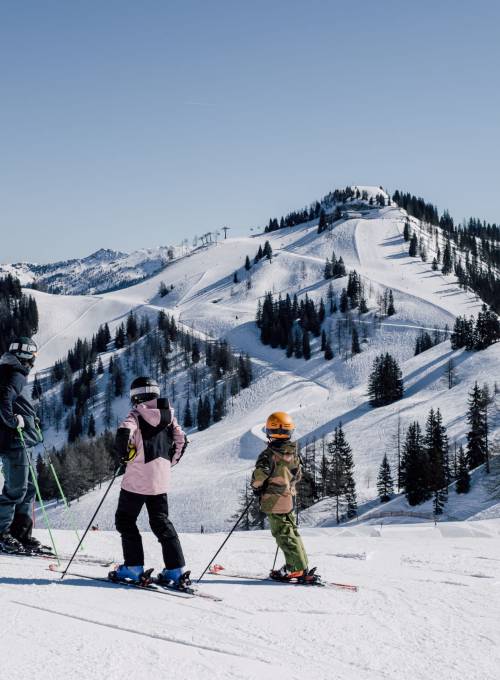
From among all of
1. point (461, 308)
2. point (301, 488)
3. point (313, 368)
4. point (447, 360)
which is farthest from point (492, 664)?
point (461, 308)

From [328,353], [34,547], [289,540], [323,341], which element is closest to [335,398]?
[328,353]

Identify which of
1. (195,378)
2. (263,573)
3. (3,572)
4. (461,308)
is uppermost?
(3,572)

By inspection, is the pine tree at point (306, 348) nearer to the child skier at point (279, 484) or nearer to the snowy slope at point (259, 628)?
the snowy slope at point (259, 628)

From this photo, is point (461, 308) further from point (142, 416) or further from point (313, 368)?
point (142, 416)

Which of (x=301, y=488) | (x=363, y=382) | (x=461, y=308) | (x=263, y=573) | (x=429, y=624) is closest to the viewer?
(x=429, y=624)

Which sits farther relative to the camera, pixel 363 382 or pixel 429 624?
pixel 363 382

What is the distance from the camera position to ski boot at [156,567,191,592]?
702 cm

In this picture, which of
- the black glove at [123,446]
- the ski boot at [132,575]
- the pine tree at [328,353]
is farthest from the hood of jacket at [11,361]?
the pine tree at [328,353]

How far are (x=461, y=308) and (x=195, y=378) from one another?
83921mm

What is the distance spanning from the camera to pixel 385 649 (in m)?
5.19

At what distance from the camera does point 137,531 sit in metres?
7.35

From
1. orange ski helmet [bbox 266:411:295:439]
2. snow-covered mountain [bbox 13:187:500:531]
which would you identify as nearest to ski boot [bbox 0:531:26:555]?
orange ski helmet [bbox 266:411:295:439]

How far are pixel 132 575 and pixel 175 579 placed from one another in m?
0.56

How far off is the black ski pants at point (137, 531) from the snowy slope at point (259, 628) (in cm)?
53
